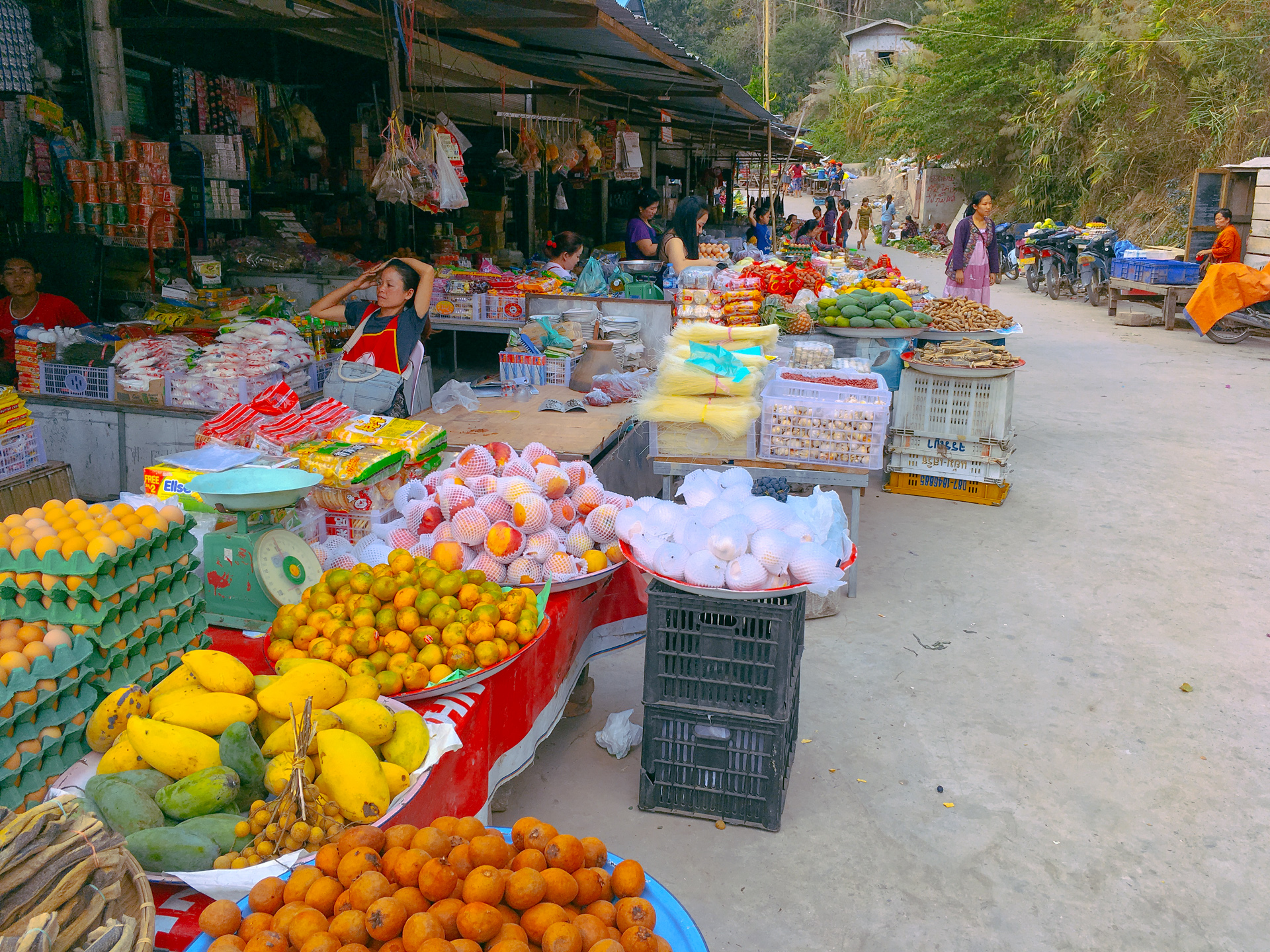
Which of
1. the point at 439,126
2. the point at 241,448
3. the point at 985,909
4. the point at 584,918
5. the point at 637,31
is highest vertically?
the point at 637,31

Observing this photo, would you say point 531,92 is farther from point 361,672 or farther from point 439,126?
point 361,672

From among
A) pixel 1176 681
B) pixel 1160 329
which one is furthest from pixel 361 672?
pixel 1160 329

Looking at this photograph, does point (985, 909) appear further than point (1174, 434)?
No

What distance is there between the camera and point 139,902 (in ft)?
4.62

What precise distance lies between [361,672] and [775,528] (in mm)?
1284

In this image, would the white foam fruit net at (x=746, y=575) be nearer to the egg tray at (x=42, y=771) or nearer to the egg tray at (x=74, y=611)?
the egg tray at (x=74, y=611)

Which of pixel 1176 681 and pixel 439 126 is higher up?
pixel 439 126

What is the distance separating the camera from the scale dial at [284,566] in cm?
259

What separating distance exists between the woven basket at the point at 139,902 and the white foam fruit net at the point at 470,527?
63.6 inches

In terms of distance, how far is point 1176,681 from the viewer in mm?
3930

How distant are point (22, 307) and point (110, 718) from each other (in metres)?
4.38

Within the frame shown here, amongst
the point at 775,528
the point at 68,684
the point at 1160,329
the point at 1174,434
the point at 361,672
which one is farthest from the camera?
the point at 1160,329

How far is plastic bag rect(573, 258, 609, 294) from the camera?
23.4 ft

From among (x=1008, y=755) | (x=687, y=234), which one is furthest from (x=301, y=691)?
(x=687, y=234)
